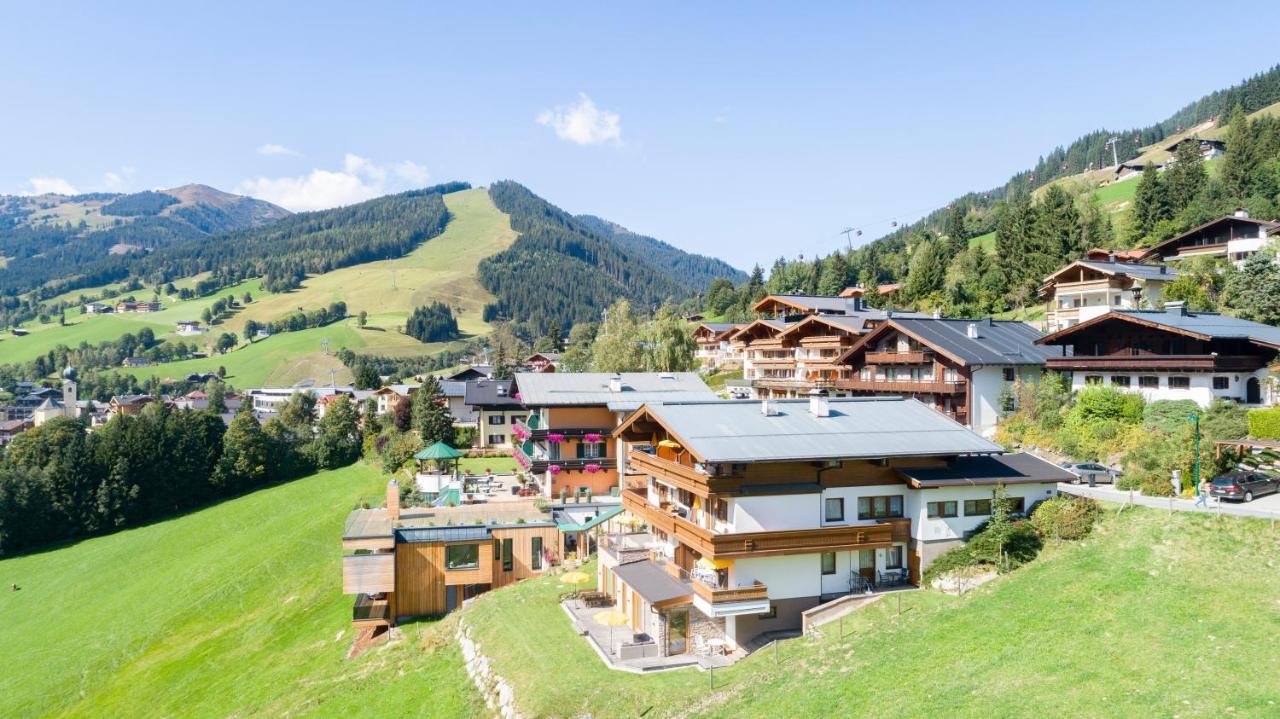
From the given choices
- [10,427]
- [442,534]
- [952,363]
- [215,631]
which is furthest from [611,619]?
[10,427]

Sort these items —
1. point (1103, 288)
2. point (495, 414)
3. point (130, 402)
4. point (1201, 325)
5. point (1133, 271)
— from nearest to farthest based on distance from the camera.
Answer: point (1201, 325)
point (1133, 271)
point (1103, 288)
point (495, 414)
point (130, 402)

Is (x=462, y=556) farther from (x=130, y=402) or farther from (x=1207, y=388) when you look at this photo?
(x=130, y=402)

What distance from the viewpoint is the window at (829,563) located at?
26.7m

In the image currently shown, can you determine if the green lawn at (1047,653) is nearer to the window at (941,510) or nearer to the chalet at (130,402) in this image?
the window at (941,510)

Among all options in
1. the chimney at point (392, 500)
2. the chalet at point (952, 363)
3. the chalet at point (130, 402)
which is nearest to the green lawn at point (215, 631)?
the chimney at point (392, 500)

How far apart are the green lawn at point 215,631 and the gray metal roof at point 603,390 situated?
1743 centimetres

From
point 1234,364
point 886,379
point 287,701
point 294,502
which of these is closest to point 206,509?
point 294,502

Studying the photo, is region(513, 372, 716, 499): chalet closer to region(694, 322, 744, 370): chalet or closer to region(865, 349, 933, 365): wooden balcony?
region(865, 349, 933, 365): wooden balcony

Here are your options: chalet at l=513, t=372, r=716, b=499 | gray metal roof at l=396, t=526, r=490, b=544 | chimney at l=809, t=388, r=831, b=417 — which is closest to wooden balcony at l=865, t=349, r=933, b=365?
chalet at l=513, t=372, r=716, b=499

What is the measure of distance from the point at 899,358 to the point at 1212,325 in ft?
54.8

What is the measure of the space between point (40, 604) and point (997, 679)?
6790 cm

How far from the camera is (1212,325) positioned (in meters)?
37.9

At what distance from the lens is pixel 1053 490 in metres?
28.0

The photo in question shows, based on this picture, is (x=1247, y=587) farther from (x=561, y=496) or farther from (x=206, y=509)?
(x=206, y=509)
